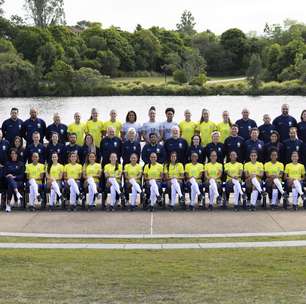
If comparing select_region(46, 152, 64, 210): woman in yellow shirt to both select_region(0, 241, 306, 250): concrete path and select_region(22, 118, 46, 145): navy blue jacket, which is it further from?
select_region(0, 241, 306, 250): concrete path

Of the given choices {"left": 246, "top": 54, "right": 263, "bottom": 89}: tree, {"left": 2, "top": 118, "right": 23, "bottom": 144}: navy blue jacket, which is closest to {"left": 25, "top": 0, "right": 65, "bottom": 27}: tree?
{"left": 246, "top": 54, "right": 263, "bottom": 89}: tree

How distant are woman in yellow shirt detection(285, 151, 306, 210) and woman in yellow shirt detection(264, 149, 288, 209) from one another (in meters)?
0.15

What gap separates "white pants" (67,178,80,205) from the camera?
49.0 ft

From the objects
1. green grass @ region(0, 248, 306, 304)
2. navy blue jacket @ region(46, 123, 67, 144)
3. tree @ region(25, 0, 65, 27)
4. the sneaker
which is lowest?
the sneaker

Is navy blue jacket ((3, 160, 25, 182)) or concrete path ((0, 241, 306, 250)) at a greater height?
navy blue jacket ((3, 160, 25, 182))

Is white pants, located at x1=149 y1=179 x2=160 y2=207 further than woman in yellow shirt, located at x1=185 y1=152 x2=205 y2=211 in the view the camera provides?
No

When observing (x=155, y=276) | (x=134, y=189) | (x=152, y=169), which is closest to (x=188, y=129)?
(x=152, y=169)

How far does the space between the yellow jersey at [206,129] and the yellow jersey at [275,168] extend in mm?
1603

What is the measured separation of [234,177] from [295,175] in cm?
129

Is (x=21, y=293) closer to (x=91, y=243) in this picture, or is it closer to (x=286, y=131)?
(x=91, y=243)

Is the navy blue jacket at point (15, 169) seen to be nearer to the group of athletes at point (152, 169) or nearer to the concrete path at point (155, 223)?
the group of athletes at point (152, 169)

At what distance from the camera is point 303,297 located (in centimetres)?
744

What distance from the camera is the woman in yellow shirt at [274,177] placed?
14.9 meters

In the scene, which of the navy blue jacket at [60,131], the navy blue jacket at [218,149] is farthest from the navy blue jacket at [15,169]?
the navy blue jacket at [218,149]
